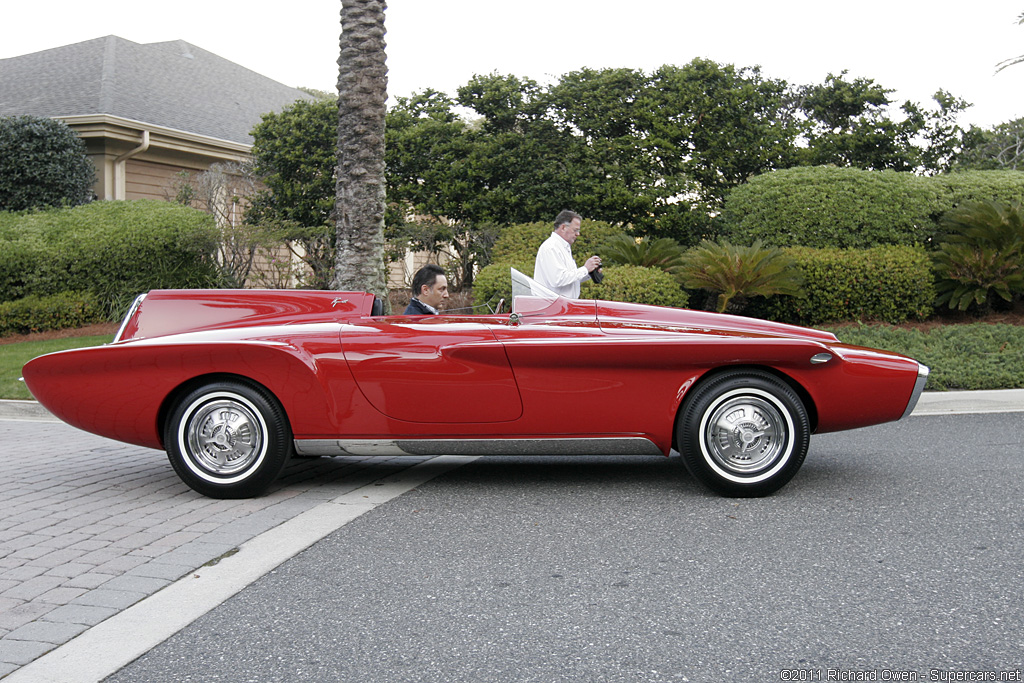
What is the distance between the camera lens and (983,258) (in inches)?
465

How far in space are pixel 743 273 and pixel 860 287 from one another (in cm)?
185

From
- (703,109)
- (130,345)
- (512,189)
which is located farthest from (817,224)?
(130,345)

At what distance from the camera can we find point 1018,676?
2.59m

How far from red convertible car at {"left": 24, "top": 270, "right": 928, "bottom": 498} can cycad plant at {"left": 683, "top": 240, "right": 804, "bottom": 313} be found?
658 centimetres

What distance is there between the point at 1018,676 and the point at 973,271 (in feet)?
35.0

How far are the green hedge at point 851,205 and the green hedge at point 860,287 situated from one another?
800 millimetres

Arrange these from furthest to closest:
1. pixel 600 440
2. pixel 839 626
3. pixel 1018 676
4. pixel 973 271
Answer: pixel 973 271, pixel 600 440, pixel 839 626, pixel 1018 676

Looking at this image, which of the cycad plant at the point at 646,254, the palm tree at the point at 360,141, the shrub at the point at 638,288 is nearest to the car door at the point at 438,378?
the palm tree at the point at 360,141

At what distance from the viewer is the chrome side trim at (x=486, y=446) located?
4.70 metres

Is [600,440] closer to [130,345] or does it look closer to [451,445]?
[451,445]

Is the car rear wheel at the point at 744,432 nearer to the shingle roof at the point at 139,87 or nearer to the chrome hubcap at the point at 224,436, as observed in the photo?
the chrome hubcap at the point at 224,436

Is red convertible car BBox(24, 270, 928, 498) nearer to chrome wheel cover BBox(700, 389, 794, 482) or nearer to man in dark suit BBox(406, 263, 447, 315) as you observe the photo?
chrome wheel cover BBox(700, 389, 794, 482)

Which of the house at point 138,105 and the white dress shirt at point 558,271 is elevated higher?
the house at point 138,105

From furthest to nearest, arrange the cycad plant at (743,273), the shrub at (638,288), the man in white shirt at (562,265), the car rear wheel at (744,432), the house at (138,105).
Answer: the house at (138,105) → the cycad plant at (743,273) → the shrub at (638,288) → the man in white shirt at (562,265) → the car rear wheel at (744,432)
